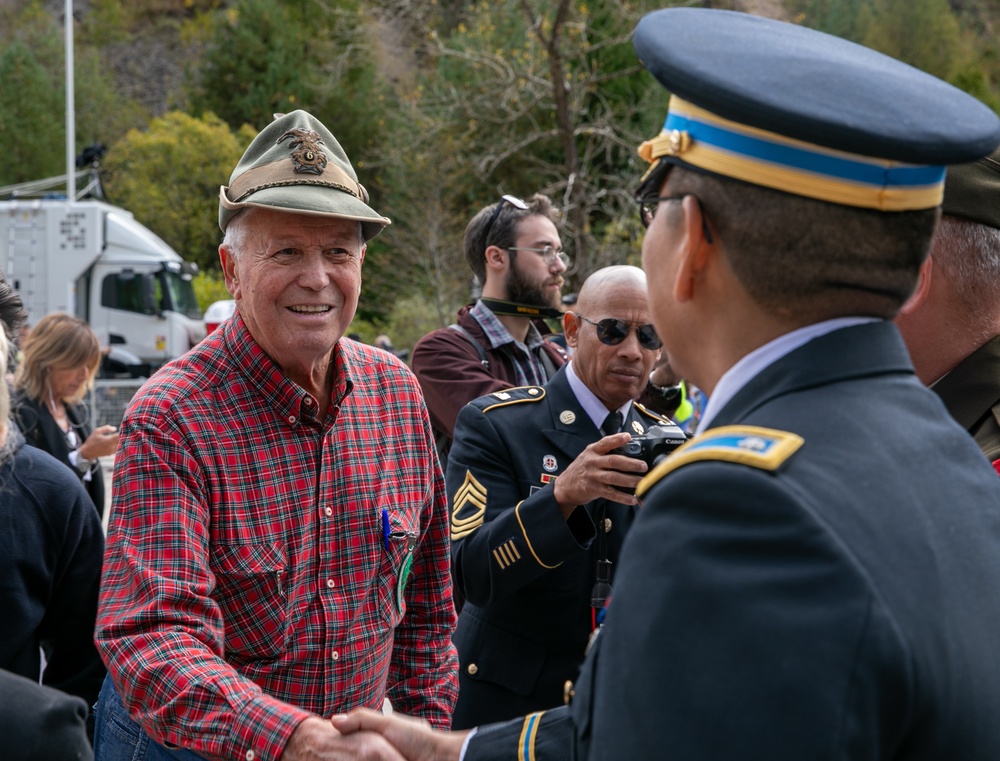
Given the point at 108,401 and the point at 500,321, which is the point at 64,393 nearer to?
the point at 500,321

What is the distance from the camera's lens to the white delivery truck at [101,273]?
2027 cm

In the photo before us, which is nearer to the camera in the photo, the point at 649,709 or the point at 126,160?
the point at 649,709

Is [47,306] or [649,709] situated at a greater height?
[649,709]

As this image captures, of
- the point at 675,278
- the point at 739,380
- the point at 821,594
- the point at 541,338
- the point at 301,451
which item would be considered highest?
the point at 675,278

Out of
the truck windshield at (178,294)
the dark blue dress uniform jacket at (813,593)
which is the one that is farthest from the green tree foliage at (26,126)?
the dark blue dress uniform jacket at (813,593)

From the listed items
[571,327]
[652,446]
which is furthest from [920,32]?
[652,446]

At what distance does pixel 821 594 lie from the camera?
3.82 feet

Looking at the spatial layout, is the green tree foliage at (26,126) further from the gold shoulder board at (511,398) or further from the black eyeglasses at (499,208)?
the gold shoulder board at (511,398)

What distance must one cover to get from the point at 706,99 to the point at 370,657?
1.57 meters

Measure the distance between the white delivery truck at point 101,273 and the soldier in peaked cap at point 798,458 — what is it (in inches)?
782

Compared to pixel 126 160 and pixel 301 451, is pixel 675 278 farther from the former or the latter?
pixel 126 160

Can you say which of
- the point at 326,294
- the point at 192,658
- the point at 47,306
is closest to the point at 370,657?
the point at 192,658

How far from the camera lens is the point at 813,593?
117 centimetres

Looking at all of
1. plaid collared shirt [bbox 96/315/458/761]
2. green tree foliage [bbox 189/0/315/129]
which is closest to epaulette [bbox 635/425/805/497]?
plaid collared shirt [bbox 96/315/458/761]
